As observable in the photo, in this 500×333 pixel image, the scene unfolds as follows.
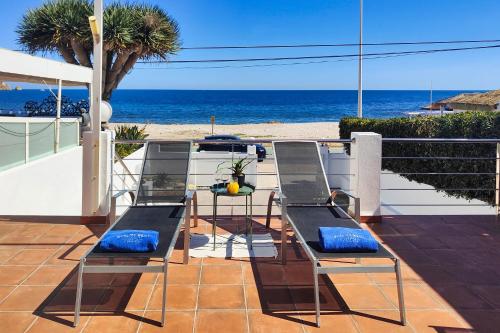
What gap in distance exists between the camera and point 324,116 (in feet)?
198

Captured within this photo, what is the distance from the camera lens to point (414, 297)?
10.7 feet

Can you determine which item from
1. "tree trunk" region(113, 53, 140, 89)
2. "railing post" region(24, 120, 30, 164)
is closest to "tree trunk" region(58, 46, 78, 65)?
"tree trunk" region(113, 53, 140, 89)

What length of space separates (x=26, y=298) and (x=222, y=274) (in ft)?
4.67

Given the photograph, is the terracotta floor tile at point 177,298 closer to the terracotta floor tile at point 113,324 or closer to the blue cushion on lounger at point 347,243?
the terracotta floor tile at point 113,324

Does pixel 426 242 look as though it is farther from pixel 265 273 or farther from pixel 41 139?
pixel 41 139

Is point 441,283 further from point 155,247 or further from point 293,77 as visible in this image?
point 293,77

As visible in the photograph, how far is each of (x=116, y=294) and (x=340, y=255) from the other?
1.60 m

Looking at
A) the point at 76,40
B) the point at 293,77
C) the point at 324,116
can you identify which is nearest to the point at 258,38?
the point at 324,116

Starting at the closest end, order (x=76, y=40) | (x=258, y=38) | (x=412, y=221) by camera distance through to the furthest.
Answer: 1. (x=412, y=221)
2. (x=76, y=40)
3. (x=258, y=38)

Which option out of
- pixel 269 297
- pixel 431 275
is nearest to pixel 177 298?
pixel 269 297

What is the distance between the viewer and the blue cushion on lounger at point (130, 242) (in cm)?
305

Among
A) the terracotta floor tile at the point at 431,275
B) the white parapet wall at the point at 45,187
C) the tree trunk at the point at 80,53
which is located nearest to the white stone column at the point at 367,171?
the terracotta floor tile at the point at 431,275

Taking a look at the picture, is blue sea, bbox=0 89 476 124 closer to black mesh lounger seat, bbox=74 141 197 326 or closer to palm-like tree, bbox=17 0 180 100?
palm-like tree, bbox=17 0 180 100

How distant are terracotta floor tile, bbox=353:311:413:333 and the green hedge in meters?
5.26
